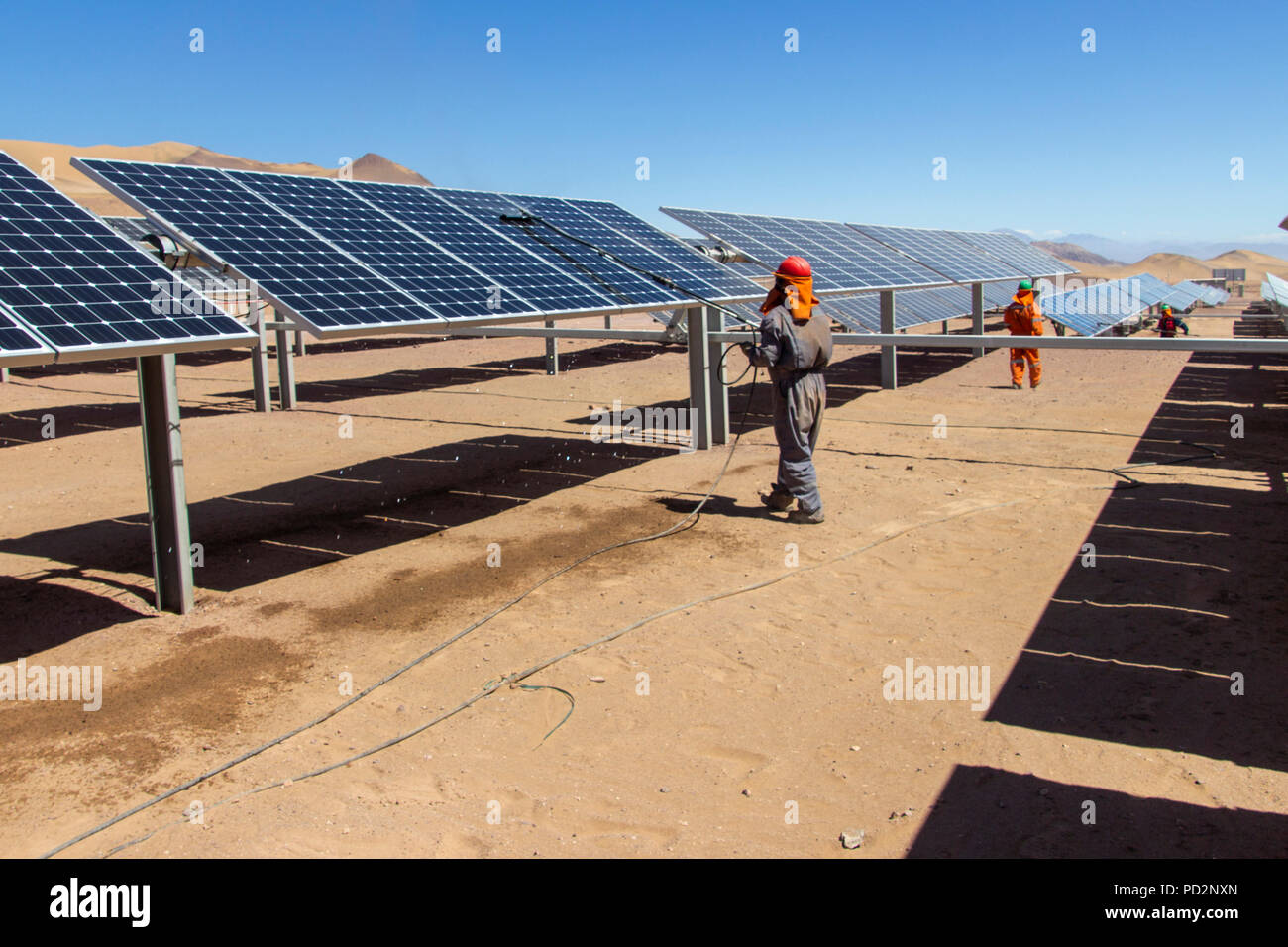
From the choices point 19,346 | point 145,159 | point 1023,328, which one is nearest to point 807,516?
point 19,346

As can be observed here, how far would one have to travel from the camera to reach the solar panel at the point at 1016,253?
24.2 m

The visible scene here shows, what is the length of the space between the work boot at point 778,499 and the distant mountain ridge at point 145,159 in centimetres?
5220

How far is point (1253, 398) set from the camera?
14.1 m

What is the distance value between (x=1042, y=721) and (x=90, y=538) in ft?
23.6

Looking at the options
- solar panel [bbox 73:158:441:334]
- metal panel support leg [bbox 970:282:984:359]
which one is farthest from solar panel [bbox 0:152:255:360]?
metal panel support leg [bbox 970:282:984:359]

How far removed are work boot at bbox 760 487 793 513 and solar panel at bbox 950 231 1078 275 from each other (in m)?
16.4

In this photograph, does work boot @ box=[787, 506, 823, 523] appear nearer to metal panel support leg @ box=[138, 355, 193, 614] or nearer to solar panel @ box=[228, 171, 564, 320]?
solar panel @ box=[228, 171, 564, 320]

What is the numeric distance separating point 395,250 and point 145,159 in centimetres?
7509

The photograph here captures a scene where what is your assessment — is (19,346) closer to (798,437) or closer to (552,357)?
(798,437)

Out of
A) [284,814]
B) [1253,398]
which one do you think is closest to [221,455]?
[284,814]
